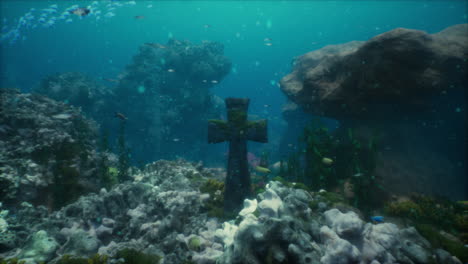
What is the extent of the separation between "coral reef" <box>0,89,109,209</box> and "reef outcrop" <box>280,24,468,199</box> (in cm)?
1037

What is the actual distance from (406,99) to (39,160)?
14.2 m

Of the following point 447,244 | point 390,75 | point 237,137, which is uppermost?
point 390,75

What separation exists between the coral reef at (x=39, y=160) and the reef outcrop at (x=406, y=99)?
10.4 m

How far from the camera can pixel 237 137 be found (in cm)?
599

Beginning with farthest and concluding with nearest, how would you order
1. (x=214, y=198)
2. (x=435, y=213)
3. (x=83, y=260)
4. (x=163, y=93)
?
(x=163, y=93) → (x=435, y=213) → (x=214, y=198) → (x=83, y=260)

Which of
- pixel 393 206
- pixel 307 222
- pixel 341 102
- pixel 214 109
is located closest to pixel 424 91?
pixel 341 102

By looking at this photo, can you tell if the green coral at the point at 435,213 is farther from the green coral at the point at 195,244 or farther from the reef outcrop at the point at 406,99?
the green coral at the point at 195,244

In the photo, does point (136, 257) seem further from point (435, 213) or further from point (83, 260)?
point (435, 213)

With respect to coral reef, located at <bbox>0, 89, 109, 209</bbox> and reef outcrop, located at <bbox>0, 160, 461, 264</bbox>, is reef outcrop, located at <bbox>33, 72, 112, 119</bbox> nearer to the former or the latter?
coral reef, located at <bbox>0, 89, 109, 209</bbox>

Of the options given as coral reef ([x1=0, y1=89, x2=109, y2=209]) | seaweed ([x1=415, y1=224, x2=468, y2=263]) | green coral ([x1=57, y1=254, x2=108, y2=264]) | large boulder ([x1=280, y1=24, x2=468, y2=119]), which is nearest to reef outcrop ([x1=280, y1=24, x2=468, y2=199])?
large boulder ([x1=280, y1=24, x2=468, y2=119])

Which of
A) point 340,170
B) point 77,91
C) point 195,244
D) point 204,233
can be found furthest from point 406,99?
point 77,91

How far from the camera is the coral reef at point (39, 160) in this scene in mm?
5953

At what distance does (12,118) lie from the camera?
7.46 metres

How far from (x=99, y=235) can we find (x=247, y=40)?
189395 mm
